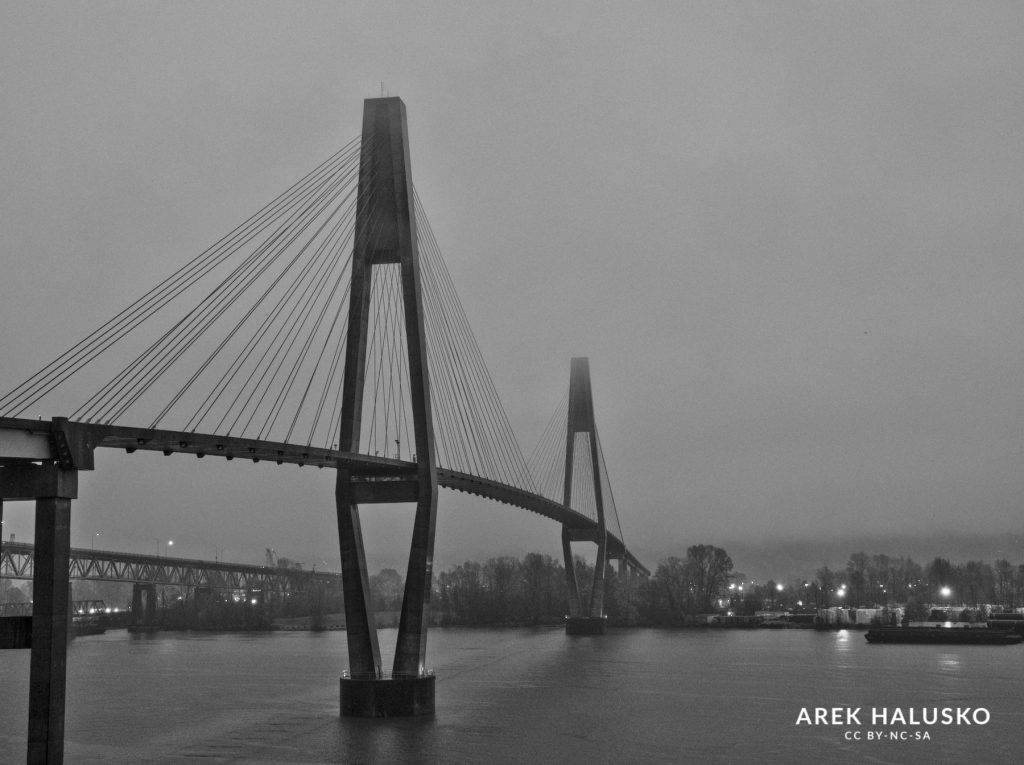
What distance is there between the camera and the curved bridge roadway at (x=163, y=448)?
2225 cm

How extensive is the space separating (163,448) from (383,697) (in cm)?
1136

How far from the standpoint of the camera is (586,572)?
476ft

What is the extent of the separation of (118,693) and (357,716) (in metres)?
21.4

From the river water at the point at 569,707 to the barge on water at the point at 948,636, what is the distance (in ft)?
24.1

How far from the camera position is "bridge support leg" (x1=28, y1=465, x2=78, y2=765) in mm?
21328

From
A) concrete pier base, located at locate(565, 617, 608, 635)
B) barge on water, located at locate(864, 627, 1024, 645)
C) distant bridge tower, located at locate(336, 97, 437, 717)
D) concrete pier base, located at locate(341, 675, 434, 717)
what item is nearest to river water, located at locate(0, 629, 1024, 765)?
concrete pier base, located at locate(341, 675, 434, 717)

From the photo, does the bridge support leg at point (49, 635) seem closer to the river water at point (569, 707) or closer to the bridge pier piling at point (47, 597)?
the bridge pier piling at point (47, 597)

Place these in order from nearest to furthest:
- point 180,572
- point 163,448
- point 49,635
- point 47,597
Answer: point 49,635, point 47,597, point 163,448, point 180,572

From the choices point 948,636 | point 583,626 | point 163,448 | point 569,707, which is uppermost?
point 163,448

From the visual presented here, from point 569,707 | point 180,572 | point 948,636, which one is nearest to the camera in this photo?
point 569,707

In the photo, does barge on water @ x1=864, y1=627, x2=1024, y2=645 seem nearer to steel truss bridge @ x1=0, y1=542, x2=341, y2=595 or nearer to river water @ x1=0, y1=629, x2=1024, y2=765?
river water @ x1=0, y1=629, x2=1024, y2=765

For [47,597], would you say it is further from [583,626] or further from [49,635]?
[583,626]

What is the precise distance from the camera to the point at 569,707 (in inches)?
1623

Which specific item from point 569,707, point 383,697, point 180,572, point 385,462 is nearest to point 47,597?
point 385,462
